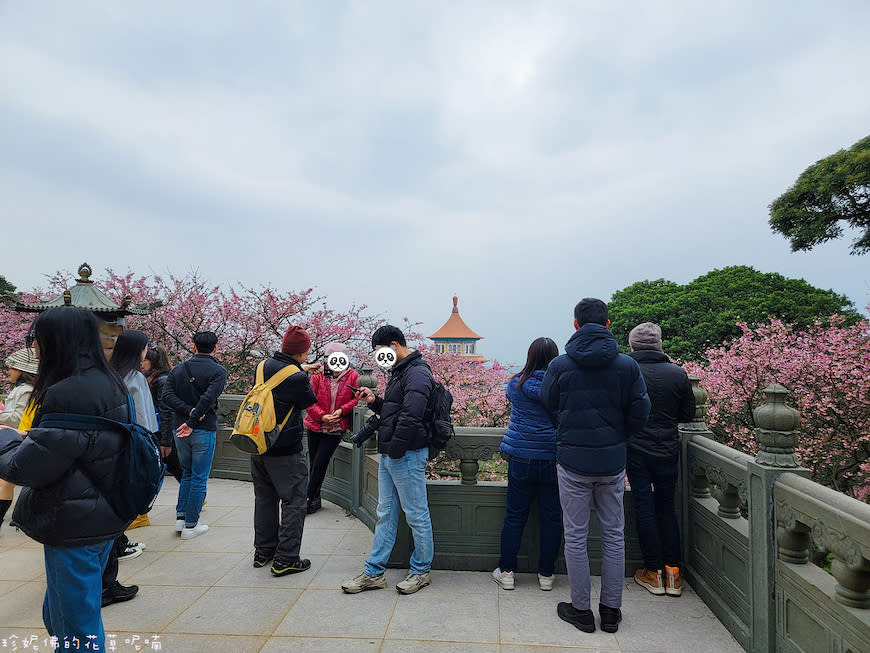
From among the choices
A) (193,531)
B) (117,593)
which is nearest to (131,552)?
(193,531)

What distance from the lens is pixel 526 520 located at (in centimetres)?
387

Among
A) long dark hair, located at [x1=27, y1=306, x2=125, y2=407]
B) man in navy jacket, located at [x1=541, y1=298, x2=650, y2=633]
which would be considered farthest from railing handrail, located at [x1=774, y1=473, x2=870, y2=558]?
long dark hair, located at [x1=27, y1=306, x2=125, y2=407]

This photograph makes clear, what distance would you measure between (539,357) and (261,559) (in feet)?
9.40

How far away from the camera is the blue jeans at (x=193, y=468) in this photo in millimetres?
4848

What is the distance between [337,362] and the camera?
3.91 m

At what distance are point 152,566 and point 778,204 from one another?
53.3 ft

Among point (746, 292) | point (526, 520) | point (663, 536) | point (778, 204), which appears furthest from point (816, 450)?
point (746, 292)

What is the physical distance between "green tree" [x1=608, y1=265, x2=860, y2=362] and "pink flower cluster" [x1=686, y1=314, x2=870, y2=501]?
10147mm

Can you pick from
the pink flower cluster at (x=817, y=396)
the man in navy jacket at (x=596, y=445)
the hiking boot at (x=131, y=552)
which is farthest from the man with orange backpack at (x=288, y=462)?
the pink flower cluster at (x=817, y=396)

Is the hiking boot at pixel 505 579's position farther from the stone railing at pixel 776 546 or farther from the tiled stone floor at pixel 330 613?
the stone railing at pixel 776 546

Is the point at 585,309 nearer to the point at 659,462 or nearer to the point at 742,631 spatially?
the point at 659,462

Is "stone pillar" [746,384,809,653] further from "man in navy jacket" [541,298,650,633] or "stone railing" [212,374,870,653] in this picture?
"man in navy jacket" [541,298,650,633]

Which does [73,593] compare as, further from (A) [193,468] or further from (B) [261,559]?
(A) [193,468]

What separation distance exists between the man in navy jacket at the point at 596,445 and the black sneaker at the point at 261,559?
95.4 inches
